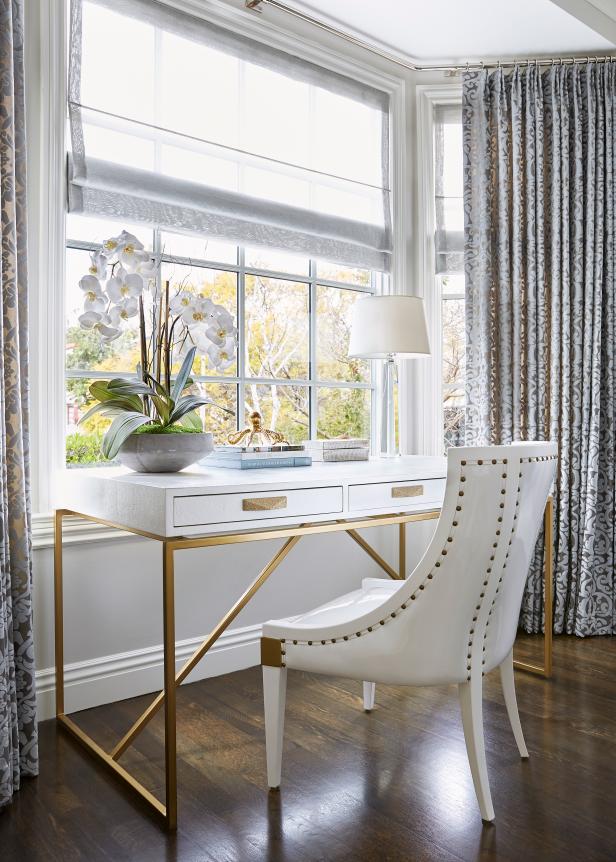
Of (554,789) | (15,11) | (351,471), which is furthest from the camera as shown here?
(351,471)

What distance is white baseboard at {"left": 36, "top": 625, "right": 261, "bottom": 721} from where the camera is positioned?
226 cm

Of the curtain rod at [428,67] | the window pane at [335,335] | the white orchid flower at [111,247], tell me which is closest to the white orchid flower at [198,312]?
the white orchid flower at [111,247]

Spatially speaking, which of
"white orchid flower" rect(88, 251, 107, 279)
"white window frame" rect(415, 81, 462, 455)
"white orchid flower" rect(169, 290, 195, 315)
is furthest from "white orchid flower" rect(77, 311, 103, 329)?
"white window frame" rect(415, 81, 462, 455)

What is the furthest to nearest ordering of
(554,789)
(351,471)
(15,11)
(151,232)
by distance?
(151,232) → (351,471) → (15,11) → (554,789)

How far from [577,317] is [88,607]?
2319 mm

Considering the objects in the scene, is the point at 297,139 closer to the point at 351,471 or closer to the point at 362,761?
the point at 351,471

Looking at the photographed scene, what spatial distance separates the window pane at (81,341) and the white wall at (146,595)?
0.54ft

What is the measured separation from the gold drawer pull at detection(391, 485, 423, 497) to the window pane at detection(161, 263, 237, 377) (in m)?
0.85

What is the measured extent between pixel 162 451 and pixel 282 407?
105 centimetres

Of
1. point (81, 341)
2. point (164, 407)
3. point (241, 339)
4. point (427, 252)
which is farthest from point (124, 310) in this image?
point (427, 252)

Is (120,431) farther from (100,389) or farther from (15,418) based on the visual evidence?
(15,418)

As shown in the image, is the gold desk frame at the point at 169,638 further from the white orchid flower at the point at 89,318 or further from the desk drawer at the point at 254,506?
the white orchid flower at the point at 89,318

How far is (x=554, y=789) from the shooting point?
1796 millimetres

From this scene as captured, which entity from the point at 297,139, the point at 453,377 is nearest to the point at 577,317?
the point at 453,377
